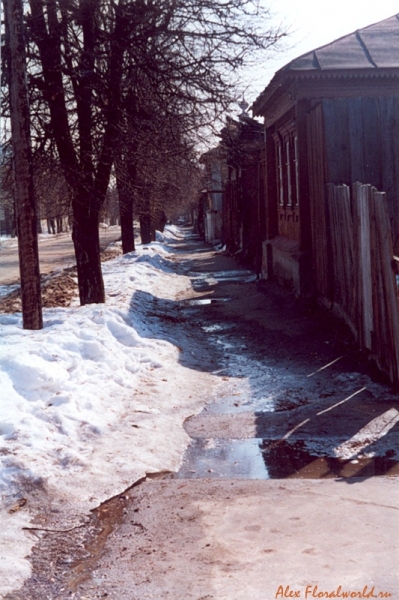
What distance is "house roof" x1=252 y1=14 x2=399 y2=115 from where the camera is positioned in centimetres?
1240

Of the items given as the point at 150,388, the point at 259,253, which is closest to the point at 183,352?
the point at 150,388

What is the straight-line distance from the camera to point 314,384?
7.57 metres

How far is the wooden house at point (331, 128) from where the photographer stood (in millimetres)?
11312

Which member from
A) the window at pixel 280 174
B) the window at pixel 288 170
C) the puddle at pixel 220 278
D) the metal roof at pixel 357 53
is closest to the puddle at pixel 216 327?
the metal roof at pixel 357 53

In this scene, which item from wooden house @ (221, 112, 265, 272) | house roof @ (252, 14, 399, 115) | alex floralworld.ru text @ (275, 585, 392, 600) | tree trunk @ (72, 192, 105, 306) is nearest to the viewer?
alex floralworld.ru text @ (275, 585, 392, 600)

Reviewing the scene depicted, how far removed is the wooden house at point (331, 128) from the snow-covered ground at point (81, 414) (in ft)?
12.4

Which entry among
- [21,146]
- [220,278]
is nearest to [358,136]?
[21,146]

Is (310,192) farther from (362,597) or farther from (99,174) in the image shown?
(362,597)

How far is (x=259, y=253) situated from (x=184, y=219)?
14878cm

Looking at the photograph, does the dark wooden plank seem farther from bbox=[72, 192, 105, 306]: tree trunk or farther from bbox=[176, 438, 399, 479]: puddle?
bbox=[176, 438, 399, 479]: puddle

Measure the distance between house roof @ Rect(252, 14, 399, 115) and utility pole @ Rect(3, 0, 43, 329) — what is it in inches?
197

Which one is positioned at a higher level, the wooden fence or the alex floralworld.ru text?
the wooden fence

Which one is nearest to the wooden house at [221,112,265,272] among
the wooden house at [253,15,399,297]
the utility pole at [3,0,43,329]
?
the wooden house at [253,15,399,297]

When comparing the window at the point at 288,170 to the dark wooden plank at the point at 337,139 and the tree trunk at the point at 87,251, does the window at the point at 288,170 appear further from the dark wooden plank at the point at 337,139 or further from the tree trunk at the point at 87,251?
the tree trunk at the point at 87,251
